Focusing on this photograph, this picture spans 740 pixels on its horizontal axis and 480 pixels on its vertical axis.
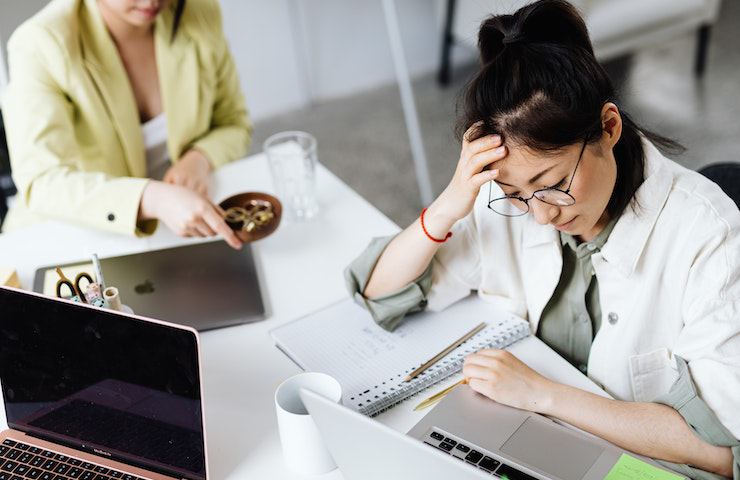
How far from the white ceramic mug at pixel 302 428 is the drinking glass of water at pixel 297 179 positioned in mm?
575

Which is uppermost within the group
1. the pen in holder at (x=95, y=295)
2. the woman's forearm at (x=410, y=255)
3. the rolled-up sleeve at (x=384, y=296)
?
the pen in holder at (x=95, y=295)

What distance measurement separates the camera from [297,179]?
1.55 m

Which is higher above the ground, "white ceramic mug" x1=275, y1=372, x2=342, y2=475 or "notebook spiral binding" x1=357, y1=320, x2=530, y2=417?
"white ceramic mug" x1=275, y1=372, x2=342, y2=475

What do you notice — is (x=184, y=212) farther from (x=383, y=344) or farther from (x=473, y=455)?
(x=473, y=455)

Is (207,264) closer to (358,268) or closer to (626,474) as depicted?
(358,268)

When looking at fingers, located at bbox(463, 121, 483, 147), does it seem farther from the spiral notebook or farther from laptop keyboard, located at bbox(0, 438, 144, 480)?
laptop keyboard, located at bbox(0, 438, 144, 480)

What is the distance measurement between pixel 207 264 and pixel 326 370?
368 millimetres

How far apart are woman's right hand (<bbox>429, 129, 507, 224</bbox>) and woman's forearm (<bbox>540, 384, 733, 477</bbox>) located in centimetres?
31

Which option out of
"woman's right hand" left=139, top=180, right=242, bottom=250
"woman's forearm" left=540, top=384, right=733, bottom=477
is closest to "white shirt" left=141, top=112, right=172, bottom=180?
"woman's right hand" left=139, top=180, right=242, bottom=250

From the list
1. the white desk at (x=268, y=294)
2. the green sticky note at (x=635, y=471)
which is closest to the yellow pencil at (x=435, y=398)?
the white desk at (x=268, y=294)

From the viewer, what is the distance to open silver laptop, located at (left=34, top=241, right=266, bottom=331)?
125cm

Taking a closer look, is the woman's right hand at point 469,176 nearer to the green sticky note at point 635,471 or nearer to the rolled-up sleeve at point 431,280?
the rolled-up sleeve at point 431,280

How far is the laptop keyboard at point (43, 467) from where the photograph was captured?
957 mm

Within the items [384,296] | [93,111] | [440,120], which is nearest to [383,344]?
[384,296]
